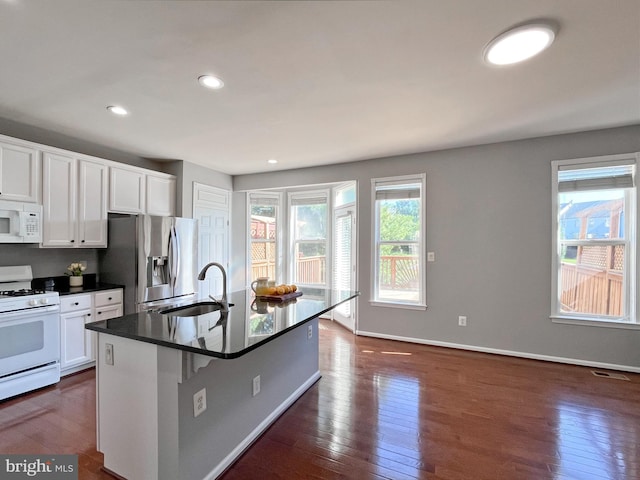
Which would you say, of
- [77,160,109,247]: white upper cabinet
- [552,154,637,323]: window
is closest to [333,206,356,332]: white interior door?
[552,154,637,323]: window

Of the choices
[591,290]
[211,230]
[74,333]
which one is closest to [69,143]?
[211,230]

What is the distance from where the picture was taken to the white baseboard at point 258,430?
1.69 m

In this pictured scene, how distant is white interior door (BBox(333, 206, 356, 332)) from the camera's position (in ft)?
15.0

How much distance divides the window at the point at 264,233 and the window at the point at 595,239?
4123 millimetres

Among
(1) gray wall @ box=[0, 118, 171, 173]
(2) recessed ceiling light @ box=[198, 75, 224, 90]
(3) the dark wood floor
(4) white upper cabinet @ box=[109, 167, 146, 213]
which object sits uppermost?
(2) recessed ceiling light @ box=[198, 75, 224, 90]

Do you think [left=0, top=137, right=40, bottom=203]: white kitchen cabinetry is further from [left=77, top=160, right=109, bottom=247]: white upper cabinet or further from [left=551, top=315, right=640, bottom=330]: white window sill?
[left=551, top=315, right=640, bottom=330]: white window sill

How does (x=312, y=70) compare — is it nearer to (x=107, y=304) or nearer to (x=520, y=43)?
(x=520, y=43)

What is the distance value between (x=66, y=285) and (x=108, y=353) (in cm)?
242

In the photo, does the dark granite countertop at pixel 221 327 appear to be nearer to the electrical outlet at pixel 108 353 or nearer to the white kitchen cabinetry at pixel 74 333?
the electrical outlet at pixel 108 353

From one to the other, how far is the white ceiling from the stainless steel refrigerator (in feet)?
3.26

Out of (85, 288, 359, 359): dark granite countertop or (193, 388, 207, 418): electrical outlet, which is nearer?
(85, 288, 359, 359): dark granite countertop

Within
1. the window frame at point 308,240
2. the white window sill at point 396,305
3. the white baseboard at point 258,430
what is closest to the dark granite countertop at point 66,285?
the white baseboard at point 258,430

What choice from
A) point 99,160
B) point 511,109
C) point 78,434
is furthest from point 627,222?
point 99,160

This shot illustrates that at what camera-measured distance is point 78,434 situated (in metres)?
2.06
